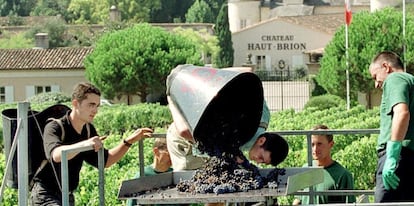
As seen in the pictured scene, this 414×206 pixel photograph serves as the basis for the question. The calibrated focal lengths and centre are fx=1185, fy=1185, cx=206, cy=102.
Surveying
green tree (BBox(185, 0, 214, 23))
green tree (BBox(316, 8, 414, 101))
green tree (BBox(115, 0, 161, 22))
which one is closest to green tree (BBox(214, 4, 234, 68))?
green tree (BBox(115, 0, 161, 22))

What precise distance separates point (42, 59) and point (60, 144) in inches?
2421

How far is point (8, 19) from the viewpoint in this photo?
11750 cm

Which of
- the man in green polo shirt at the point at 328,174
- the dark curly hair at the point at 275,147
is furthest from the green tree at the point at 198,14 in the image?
the dark curly hair at the point at 275,147

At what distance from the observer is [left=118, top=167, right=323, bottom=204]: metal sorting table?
581 cm

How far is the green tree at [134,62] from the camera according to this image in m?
62.8

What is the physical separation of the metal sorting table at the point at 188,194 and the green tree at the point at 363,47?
48.0 m

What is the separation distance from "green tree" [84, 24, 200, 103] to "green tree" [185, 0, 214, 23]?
203 ft

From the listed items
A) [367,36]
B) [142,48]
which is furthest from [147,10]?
[367,36]

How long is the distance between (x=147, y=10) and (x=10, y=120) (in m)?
118

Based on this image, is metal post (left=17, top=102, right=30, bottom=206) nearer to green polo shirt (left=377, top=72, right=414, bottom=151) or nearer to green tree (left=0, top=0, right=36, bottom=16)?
green polo shirt (left=377, top=72, right=414, bottom=151)

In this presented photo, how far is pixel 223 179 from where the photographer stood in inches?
242

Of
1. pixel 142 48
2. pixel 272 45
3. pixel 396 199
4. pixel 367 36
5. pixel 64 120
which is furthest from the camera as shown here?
pixel 272 45

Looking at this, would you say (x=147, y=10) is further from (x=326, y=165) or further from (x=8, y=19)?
(x=326, y=165)

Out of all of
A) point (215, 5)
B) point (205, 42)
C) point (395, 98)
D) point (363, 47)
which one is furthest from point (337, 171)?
point (215, 5)
